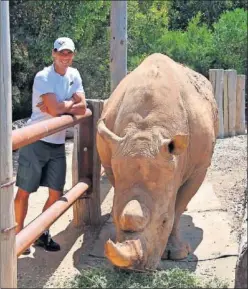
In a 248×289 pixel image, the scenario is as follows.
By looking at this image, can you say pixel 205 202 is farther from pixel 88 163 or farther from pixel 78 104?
pixel 78 104

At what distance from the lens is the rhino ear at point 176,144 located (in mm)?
4477

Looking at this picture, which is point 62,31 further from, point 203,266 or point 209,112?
point 203,266

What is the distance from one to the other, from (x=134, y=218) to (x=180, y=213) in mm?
1182

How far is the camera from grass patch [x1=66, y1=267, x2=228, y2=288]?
443cm

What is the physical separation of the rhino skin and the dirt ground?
0.80 meters

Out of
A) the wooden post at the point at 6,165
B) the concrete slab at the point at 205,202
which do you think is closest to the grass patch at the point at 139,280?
the wooden post at the point at 6,165

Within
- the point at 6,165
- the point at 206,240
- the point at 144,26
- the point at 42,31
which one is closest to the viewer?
the point at 6,165

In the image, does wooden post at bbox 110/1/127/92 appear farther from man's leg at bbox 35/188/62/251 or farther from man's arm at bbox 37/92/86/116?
man's leg at bbox 35/188/62/251

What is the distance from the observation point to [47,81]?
5156 mm

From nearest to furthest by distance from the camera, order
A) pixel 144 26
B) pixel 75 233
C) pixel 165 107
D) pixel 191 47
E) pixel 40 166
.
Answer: pixel 165 107, pixel 40 166, pixel 75 233, pixel 144 26, pixel 191 47

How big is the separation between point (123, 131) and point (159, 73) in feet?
2.45

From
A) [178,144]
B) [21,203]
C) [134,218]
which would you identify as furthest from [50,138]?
[134,218]

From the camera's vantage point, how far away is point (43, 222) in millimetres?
4199

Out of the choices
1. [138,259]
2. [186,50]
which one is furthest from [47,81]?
[186,50]
